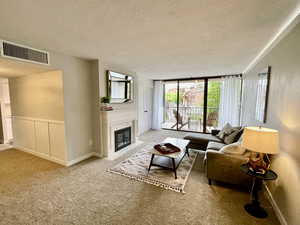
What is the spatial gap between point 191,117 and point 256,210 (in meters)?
4.44

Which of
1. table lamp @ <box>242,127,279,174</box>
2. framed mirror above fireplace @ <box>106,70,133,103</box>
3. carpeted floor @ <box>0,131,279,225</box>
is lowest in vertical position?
carpeted floor @ <box>0,131,279,225</box>

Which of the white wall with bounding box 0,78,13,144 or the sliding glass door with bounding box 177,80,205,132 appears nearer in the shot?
the white wall with bounding box 0,78,13,144

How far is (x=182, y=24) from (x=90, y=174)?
2.74m

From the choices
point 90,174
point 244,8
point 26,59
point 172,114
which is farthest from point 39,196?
point 172,114

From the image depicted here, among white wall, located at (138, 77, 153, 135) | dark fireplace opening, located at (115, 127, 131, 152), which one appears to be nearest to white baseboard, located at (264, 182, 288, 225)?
dark fireplace opening, located at (115, 127, 131, 152)

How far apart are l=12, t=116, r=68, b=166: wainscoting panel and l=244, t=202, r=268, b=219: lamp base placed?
3.14 metres

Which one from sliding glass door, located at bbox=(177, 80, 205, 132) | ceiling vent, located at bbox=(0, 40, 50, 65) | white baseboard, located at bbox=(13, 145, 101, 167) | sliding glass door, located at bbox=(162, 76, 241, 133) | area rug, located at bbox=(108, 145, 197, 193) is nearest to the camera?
ceiling vent, located at bbox=(0, 40, 50, 65)

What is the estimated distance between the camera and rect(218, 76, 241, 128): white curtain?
463cm

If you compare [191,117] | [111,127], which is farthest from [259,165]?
[191,117]

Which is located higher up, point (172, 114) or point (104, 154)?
point (172, 114)

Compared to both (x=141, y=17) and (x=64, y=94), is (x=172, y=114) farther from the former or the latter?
(x=141, y=17)

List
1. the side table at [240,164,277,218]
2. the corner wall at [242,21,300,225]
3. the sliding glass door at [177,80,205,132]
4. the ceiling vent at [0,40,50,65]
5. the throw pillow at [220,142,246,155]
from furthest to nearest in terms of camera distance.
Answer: the sliding glass door at [177,80,205,132] → the throw pillow at [220,142,246,155] → the ceiling vent at [0,40,50,65] → the side table at [240,164,277,218] → the corner wall at [242,21,300,225]

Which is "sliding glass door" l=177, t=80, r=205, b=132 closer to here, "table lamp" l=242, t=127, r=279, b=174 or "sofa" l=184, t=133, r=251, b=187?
"sofa" l=184, t=133, r=251, b=187

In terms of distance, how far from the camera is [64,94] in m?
2.72
